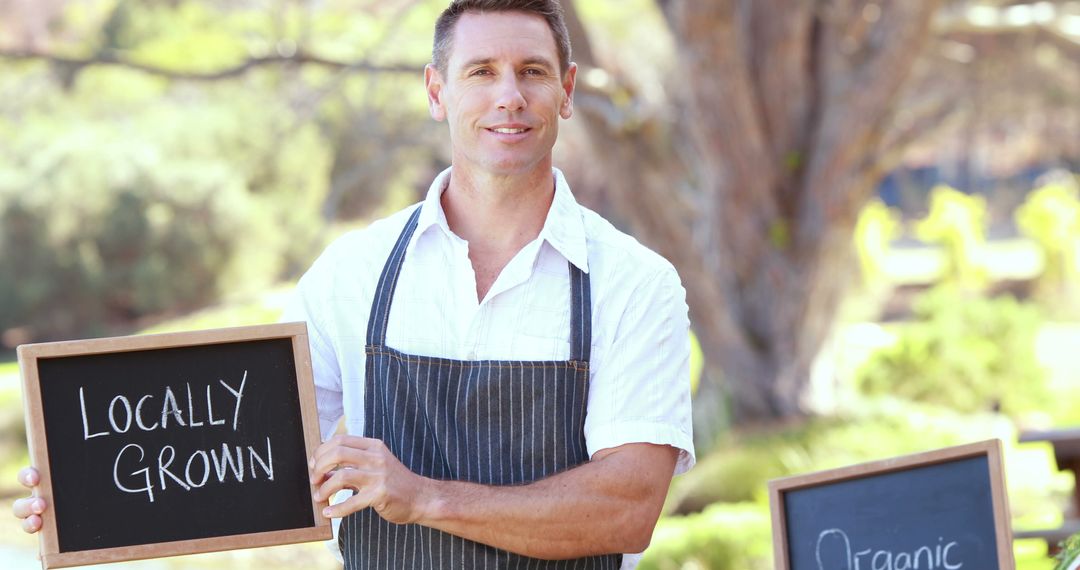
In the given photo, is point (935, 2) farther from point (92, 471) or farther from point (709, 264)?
point (92, 471)

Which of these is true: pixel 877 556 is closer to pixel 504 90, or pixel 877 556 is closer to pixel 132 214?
pixel 504 90

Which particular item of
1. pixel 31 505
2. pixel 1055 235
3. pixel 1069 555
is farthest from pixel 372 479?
pixel 1055 235

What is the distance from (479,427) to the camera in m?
2.10

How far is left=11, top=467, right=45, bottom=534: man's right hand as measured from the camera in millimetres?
1958

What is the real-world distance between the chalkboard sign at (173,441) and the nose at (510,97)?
47 centimetres

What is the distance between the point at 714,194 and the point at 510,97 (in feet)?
19.8

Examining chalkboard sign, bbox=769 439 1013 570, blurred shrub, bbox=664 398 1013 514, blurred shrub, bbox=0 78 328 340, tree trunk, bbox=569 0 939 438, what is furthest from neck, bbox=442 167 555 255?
blurred shrub, bbox=0 78 328 340

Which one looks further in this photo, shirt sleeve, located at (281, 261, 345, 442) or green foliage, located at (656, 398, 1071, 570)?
green foliage, located at (656, 398, 1071, 570)

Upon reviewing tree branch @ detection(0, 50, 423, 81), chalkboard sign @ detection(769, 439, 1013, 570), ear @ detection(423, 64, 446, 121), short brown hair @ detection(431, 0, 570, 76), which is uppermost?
tree branch @ detection(0, 50, 423, 81)

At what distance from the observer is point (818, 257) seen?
819 cm

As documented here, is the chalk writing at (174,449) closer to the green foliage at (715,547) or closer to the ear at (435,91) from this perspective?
the ear at (435,91)

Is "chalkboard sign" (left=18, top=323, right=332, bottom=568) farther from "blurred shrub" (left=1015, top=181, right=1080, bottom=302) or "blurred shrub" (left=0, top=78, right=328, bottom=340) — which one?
"blurred shrub" (left=0, top=78, right=328, bottom=340)

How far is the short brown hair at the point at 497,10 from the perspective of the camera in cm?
213

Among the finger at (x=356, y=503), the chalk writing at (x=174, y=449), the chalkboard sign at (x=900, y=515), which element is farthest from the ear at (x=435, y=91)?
the chalkboard sign at (x=900, y=515)
